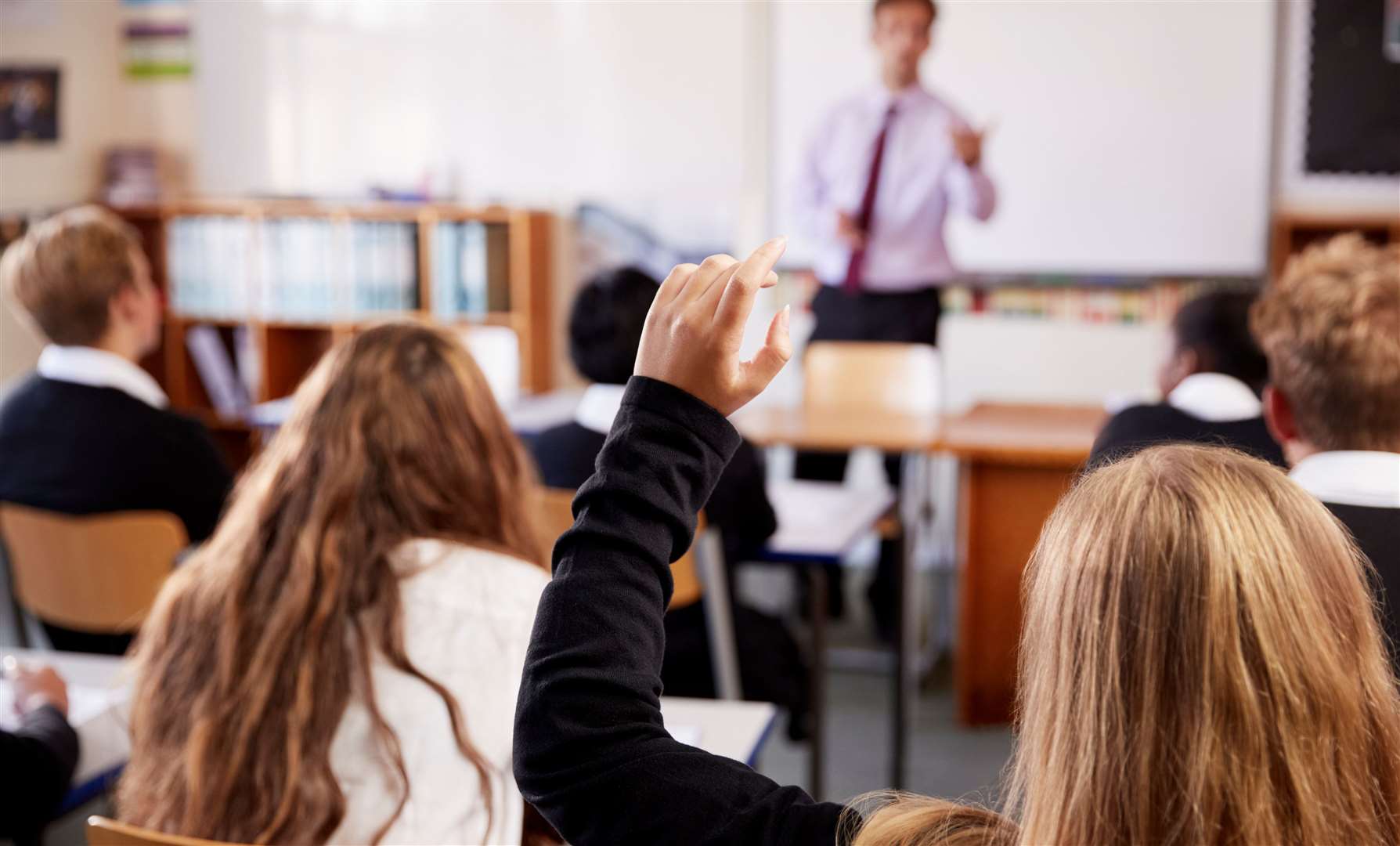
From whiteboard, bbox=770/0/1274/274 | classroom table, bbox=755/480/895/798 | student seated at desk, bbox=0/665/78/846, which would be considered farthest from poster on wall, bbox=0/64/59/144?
student seated at desk, bbox=0/665/78/846

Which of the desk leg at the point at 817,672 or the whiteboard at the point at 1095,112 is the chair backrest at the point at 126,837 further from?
the whiteboard at the point at 1095,112

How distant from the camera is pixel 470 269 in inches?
202

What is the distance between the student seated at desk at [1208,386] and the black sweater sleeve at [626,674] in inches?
68.5

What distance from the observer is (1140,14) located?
15.7 ft

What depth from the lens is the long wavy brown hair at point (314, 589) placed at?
1322 mm

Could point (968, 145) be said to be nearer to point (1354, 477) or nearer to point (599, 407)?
point (599, 407)

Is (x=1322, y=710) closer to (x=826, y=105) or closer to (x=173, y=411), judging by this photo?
(x=173, y=411)

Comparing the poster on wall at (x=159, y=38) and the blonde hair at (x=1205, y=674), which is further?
the poster on wall at (x=159, y=38)

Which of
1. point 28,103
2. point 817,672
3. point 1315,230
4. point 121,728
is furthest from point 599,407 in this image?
point 28,103

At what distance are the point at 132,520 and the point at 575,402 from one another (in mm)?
2326

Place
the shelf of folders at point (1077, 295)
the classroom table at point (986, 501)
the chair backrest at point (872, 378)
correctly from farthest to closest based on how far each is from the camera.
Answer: the shelf of folders at point (1077, 295)
the chair backrest at point (872, 378)
the classroom table at point (986, 501)

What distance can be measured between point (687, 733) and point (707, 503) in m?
0.81

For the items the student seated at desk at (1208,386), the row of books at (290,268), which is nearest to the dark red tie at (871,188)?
the row of books at (290,268)

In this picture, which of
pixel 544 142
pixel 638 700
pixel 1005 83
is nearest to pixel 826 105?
pixel 1005 83
